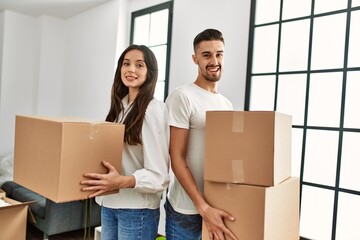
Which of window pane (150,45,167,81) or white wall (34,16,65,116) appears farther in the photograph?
white wall (34,16,65,116)

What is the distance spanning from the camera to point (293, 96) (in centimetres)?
212

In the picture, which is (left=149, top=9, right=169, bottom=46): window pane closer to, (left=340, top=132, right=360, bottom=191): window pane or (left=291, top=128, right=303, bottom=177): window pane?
(left=291, top=128, right=303, bottom=177): window pane

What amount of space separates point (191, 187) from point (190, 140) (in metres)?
0.19

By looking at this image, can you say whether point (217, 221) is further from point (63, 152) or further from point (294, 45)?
point (294, 45)

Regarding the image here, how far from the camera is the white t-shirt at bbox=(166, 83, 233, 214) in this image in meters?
1.22

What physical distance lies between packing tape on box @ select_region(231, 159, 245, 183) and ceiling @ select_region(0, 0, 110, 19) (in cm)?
309

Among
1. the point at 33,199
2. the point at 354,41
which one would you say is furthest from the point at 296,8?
the point at 33,199

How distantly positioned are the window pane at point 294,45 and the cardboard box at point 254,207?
1158 mm

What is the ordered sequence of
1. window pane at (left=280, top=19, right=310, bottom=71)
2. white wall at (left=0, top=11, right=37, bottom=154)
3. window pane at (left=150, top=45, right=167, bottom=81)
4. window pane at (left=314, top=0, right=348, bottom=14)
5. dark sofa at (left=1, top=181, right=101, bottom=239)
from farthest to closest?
white wall at (left=0, top=11, right=37, bottom=154) < window pane at (left=150, top=45, right=167, bottom=81) < dark sofa at (left=1, top=181, right=101, bottom=239) < window pane at (left=280, top=19, right=310, bottom=71) < window pane at (left=314, top=0, right=348, bottom=14)

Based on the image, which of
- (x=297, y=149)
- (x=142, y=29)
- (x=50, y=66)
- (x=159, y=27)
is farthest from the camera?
(x=50, y=66)

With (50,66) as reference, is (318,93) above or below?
below

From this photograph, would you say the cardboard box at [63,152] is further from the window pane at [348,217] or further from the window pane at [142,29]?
the window pane at [142,29]

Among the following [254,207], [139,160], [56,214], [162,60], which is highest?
[162,60]

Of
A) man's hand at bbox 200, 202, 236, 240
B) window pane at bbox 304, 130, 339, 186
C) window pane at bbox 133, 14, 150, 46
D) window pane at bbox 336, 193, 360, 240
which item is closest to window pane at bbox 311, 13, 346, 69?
window pane at bbox 304, 130, 339, 186
